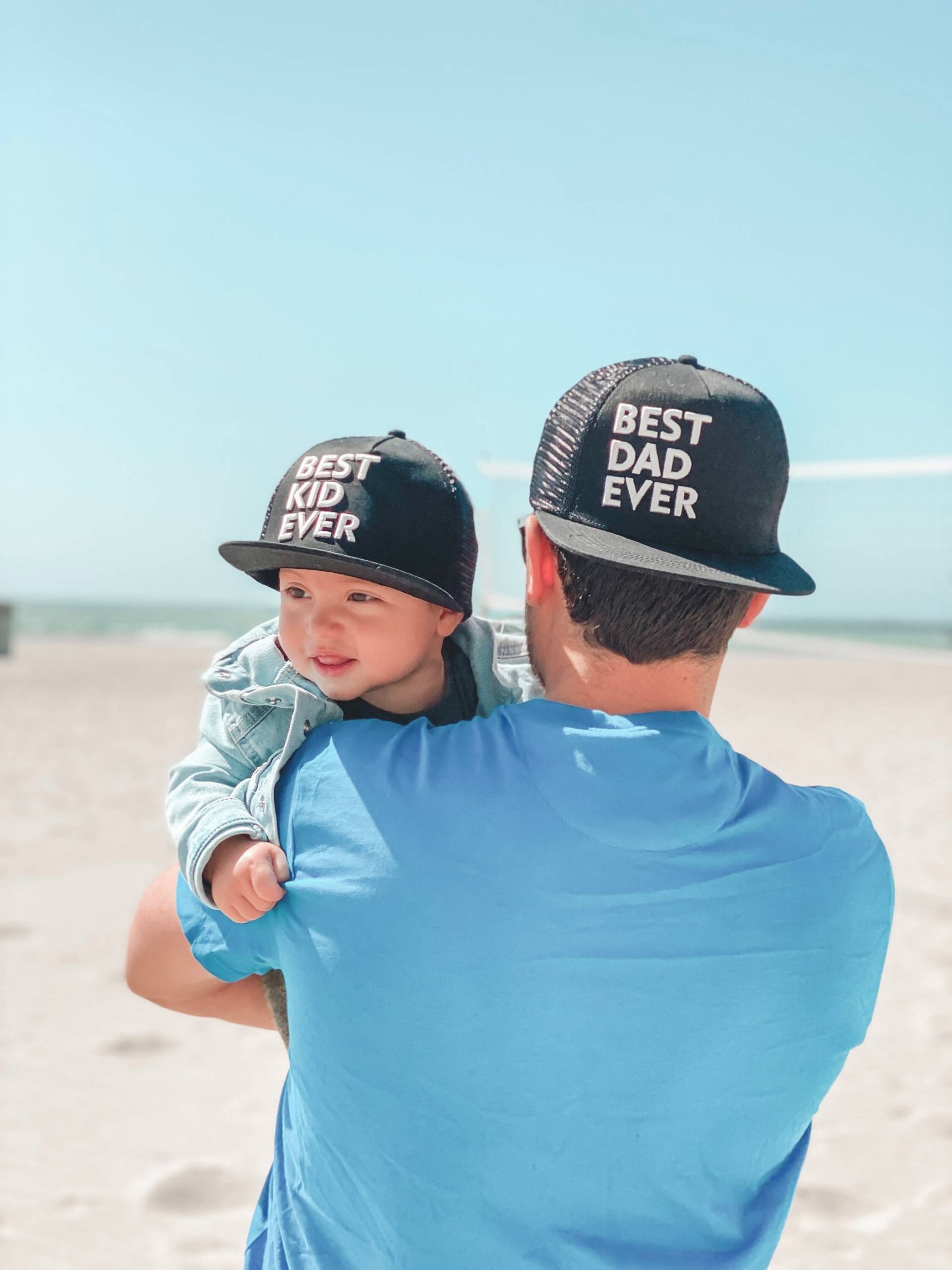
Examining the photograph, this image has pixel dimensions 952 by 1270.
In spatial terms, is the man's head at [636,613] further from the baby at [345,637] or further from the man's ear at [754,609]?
the baby at [345,637]

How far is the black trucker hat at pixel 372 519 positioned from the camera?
142 cm

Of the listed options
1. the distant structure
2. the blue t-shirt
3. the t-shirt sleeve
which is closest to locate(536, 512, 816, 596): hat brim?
the blue t-shirt

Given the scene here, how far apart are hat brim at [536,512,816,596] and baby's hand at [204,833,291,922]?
431mm

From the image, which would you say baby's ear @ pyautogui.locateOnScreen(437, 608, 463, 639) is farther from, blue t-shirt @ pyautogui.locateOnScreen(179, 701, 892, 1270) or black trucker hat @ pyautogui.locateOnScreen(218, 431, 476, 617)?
blue t-shirt @ pyautogui.locateOnScreen(179, 701, 892, 1270)

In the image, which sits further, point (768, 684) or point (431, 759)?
point (768, 684)

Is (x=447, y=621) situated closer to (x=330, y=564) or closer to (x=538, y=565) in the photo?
(x=330, y=564)

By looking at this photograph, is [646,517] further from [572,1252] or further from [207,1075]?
[207,1075]

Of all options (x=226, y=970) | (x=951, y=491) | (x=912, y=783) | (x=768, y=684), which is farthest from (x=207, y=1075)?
(x=768, y=684)

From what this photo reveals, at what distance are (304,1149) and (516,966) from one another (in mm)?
369

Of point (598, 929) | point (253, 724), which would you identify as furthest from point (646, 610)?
point (253, 724)

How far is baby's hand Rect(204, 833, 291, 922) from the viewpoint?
1143 millimetres

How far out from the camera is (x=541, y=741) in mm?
1074

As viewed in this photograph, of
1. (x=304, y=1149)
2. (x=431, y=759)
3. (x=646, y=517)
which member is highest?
(x=646, y=517)

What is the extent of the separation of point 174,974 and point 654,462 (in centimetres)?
86
